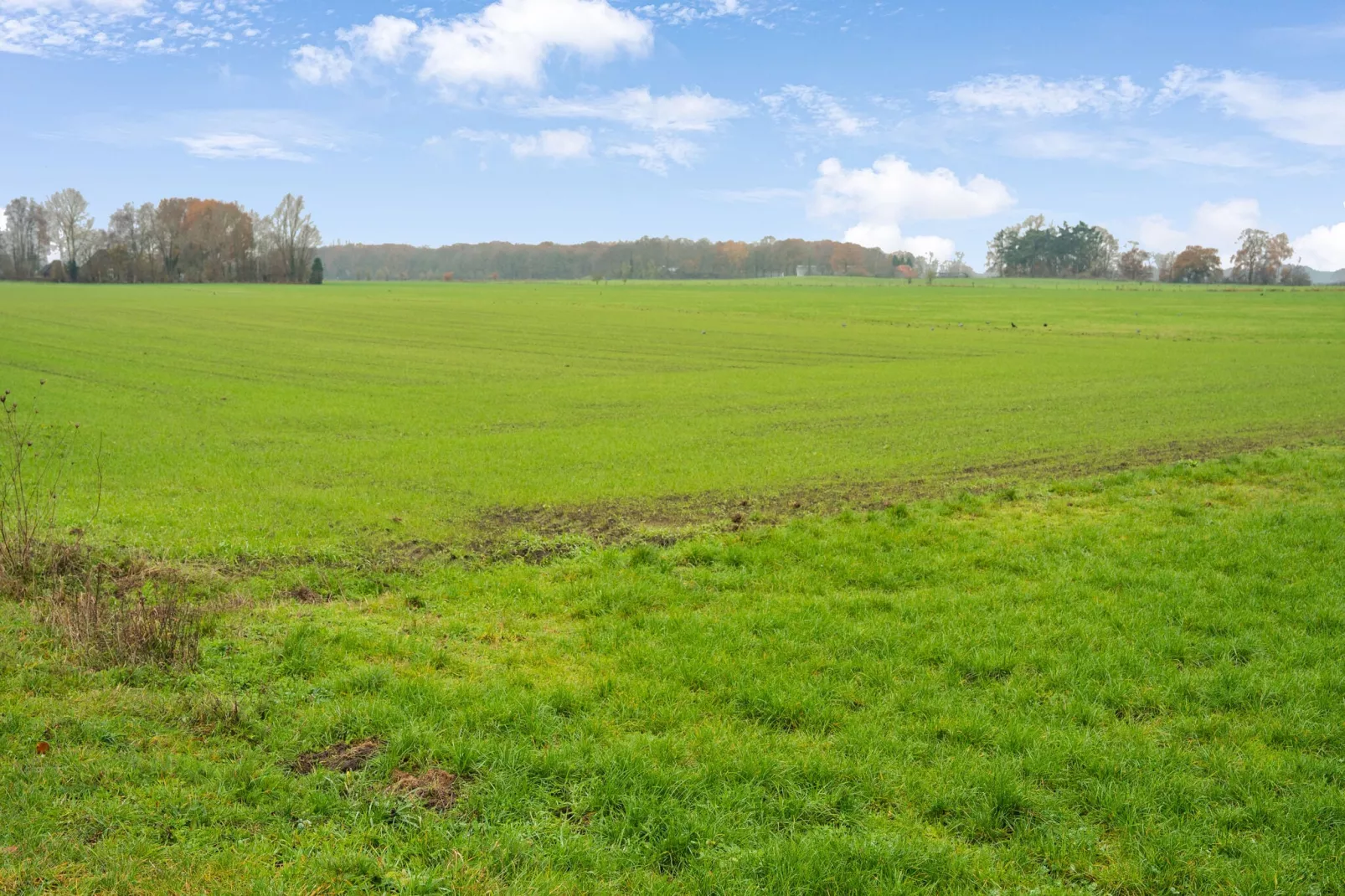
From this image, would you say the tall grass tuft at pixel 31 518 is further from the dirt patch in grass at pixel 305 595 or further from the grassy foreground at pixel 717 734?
the dirt patch in grass at pixel 305 595

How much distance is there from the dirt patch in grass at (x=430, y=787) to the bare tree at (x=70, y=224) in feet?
562

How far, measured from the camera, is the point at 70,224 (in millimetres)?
146375

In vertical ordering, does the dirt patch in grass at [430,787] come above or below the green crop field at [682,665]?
below

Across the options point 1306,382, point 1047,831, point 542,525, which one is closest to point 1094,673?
point 1047,831

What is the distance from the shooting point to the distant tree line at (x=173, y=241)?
140m

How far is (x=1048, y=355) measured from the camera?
132ft

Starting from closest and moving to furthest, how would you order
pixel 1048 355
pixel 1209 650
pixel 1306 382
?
pixel 1209 650 < pixel 1306 382 < pixel 1048 355

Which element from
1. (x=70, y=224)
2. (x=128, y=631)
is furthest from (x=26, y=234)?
(x=128, y=631)

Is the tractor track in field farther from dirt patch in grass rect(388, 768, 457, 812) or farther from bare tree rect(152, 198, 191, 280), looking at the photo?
bare tree rect(152, 198, 191, 280)

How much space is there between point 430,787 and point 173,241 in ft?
523

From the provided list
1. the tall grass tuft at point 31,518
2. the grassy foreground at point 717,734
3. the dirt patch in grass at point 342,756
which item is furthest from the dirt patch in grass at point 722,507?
the dirt patch in grass at point 342,756

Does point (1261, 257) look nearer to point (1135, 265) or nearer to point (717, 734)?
point (1135, 265)

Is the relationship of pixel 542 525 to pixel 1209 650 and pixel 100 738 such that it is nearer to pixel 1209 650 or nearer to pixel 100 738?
pixel 100 738

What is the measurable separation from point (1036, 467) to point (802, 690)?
1093cm
